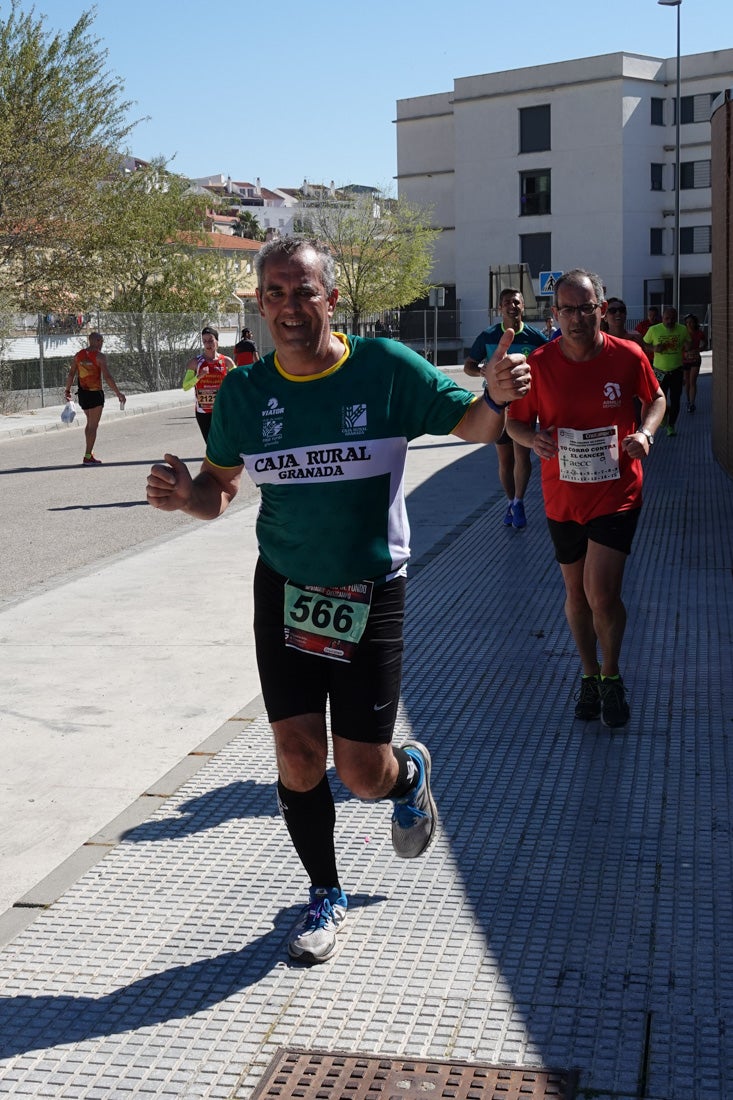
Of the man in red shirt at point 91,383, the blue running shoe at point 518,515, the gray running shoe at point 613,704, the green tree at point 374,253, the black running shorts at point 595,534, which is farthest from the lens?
the green tree at point 374,253

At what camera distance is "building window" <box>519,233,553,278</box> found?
2564 inches

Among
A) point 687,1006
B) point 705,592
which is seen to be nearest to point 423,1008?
point 687,1006

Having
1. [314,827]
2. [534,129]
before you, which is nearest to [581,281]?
[314,827]

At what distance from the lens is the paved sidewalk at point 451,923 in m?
3.28

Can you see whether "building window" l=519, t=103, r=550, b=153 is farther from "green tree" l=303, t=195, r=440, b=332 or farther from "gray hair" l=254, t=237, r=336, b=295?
"gray hair" l=254, t=237, r=336, b=295

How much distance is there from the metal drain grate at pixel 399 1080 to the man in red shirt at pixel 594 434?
2.81m

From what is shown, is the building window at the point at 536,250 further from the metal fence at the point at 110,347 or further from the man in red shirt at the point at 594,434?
the man in red shirt at the point at 594,434

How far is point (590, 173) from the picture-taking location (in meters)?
63.2

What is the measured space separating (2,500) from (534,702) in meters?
9.92

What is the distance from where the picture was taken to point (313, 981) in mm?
3645

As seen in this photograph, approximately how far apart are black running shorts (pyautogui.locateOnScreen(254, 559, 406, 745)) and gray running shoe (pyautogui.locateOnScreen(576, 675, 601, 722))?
7.45 ft

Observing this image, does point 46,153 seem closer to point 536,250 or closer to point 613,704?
point 613,704

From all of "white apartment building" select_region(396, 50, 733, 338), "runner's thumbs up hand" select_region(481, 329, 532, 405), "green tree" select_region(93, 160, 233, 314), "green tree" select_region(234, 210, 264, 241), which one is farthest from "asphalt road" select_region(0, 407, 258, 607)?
"green tree" select_region(234, 210, 264, 241)

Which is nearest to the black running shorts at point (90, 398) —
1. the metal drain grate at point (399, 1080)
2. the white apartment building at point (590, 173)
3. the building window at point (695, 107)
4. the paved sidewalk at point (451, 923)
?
the paved sidewalk at point (451, 923)
